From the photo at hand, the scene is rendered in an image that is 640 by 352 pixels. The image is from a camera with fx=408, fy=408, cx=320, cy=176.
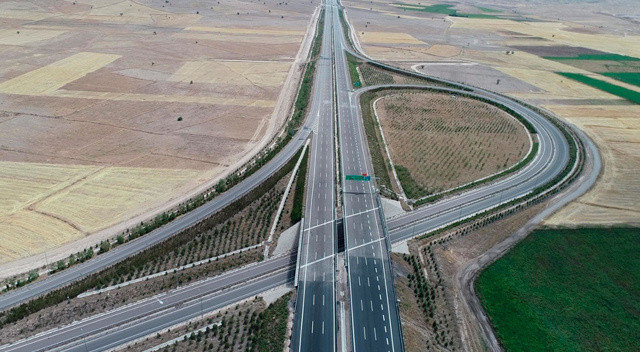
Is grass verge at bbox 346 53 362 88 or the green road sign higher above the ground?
grass verge at bbox 346 53 362 88

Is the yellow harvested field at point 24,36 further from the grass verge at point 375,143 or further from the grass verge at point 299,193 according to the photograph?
the grass verge at point 299,193

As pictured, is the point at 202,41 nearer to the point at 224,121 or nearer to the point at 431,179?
the point at 224,121

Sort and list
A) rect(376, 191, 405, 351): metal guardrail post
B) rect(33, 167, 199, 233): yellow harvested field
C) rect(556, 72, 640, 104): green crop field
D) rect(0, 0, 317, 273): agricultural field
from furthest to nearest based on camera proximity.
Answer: rect(556, 72, 640, 104): green crop field < rect(0, 0, 317, 273): agricultural field < rect(33, 167, 199, 233): yellow harvested field < rect(376, 191, 405, 351): metal guardrail post

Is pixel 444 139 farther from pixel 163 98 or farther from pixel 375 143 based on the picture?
pixel 163 98

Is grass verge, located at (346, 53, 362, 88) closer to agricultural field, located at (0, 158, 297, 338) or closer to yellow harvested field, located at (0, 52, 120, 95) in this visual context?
agricultural field, located at (0, 158, 297, 338)

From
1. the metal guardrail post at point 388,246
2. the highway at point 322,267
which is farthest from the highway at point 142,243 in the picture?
the metal guardrail post at point 388,246

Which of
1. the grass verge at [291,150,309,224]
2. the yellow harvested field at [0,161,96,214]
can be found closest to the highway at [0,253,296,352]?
the grass verge at [291,150,309,224]

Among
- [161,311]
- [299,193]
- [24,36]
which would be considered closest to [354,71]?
[299,193]
